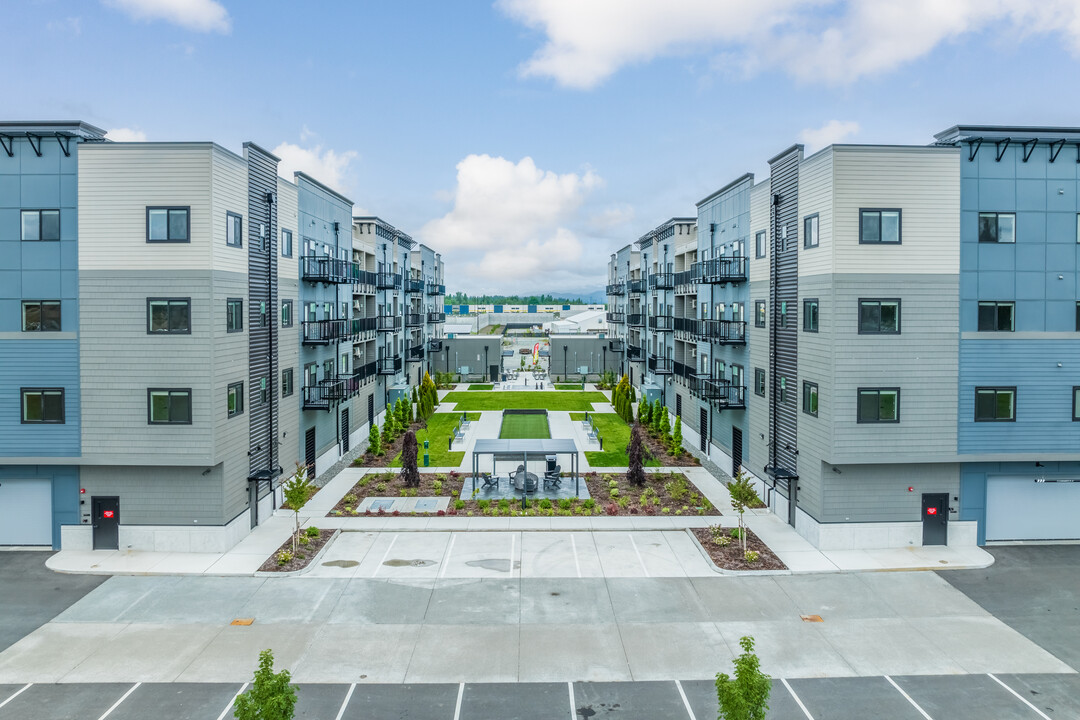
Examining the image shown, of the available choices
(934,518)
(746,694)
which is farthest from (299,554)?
(934,518)

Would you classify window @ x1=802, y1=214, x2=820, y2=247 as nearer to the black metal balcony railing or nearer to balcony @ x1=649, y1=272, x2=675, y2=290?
balcony @ x1=649, y1=272, x2=675, y2=290

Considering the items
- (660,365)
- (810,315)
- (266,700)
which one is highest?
(810,315)

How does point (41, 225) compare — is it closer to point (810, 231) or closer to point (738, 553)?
point (738, 553)

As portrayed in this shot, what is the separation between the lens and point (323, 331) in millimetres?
37062

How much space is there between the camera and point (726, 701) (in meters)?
12.5

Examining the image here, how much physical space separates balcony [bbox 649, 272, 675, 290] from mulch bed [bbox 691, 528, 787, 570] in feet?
82.3

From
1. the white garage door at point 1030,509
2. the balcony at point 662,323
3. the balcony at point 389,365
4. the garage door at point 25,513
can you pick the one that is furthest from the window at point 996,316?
the balcony at point 389,365

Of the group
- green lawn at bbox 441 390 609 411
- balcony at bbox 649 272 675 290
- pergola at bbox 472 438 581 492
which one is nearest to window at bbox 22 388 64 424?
pergola at bbox 472 438 581 492

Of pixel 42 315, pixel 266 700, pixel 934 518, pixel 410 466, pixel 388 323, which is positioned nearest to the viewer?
pixel 266 700

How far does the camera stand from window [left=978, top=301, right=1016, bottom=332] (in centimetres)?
2591

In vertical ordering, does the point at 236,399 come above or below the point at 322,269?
below

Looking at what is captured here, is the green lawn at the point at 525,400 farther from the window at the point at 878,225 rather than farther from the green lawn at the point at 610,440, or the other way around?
the window at the point at 878,225

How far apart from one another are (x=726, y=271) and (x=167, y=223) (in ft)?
80.1

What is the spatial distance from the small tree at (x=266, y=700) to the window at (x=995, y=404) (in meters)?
23.7
